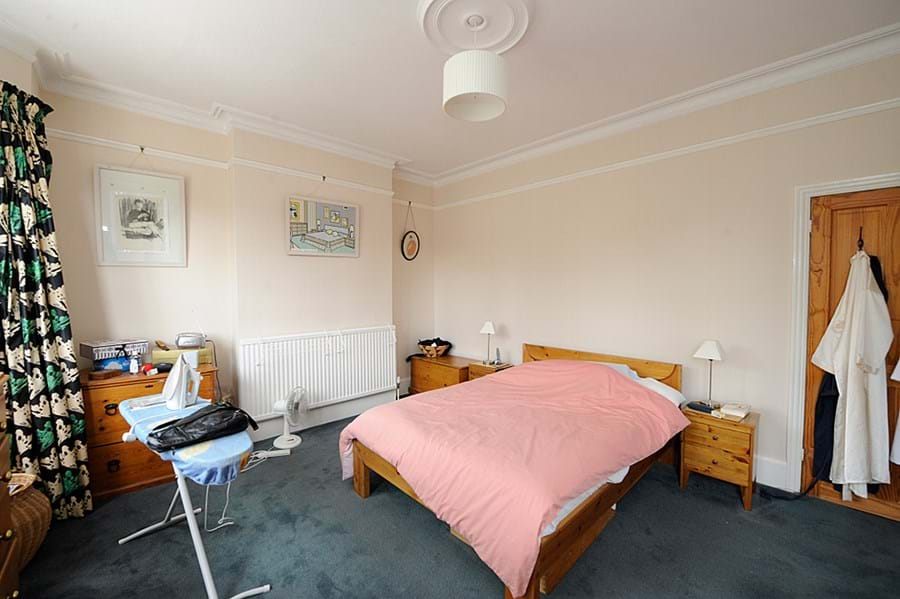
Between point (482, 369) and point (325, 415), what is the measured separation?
1.71 metres

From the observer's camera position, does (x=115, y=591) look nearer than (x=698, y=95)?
Yes

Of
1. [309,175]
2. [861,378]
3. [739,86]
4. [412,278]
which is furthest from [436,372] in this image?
[739,86]

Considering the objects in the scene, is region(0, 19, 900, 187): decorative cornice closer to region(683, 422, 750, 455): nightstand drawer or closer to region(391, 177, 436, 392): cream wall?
region(391, 177, 436, 392): cream wall

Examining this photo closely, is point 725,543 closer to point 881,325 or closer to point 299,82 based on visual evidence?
point 881,325

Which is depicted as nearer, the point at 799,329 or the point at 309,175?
the point at 799,329

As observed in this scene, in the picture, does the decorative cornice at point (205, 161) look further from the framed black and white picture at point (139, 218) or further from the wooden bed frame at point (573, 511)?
the wooden bed frame at point (573, 511)

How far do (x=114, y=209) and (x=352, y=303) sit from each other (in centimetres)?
208

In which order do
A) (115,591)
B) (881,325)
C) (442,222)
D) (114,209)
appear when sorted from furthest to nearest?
(442,222), (114,209), (881,325), (115,591)

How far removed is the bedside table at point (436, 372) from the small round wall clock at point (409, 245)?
1.31 meters

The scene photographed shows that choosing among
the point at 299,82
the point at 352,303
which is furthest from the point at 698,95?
the point at 352,303

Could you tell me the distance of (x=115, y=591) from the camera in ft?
5.91

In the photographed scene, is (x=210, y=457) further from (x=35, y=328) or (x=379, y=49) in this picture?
(x=379, y=49)

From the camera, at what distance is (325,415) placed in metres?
3.95

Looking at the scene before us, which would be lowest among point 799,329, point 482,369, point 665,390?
point 482,369
